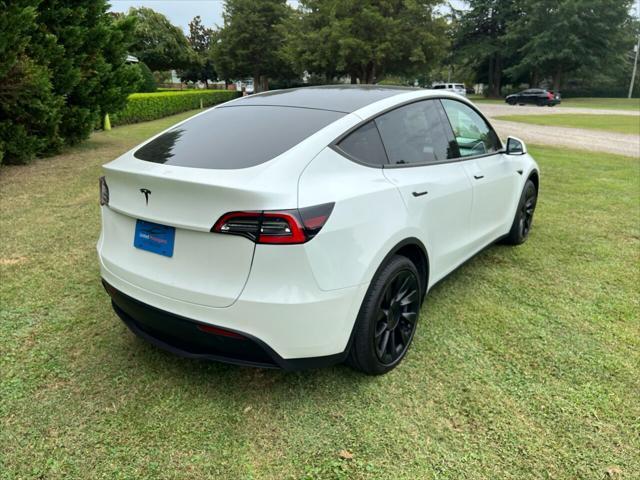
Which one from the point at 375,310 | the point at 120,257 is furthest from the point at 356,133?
the point at 120,257

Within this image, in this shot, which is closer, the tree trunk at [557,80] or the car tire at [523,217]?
the car tire at [523,217]

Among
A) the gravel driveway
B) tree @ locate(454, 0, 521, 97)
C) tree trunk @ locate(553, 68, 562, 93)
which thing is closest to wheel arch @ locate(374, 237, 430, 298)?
the gravel driveway

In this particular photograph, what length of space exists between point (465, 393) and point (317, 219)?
1.31 metres

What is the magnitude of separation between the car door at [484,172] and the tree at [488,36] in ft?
171

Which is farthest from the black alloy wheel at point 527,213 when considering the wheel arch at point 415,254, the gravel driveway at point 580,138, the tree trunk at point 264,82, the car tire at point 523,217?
the tree trunk at point 264,82

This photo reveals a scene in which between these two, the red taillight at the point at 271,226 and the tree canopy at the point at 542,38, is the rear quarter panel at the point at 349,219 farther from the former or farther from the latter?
the tree canopy at the point at 542,38

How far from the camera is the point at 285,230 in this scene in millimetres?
1996

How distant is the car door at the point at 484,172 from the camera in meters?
3.50

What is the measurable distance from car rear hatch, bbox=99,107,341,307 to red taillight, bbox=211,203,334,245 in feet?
0.10

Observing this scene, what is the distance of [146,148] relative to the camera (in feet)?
9.20

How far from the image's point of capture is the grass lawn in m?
2.10

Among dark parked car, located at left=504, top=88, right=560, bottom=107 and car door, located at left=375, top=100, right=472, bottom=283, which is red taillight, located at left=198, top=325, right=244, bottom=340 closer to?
car door, located at left=375, top=100, right=472, bottom=283

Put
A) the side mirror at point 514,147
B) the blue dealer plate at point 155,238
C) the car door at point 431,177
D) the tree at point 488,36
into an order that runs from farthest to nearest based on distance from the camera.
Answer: the tree at point 488,36 → the side mirror at point 514,147 → the car door at point 431,177 → the blue dealer plate at point 155,238

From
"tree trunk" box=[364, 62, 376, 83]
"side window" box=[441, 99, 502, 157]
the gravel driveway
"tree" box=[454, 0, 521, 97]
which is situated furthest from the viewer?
"tree" box=[454, 0, 521, 97]
